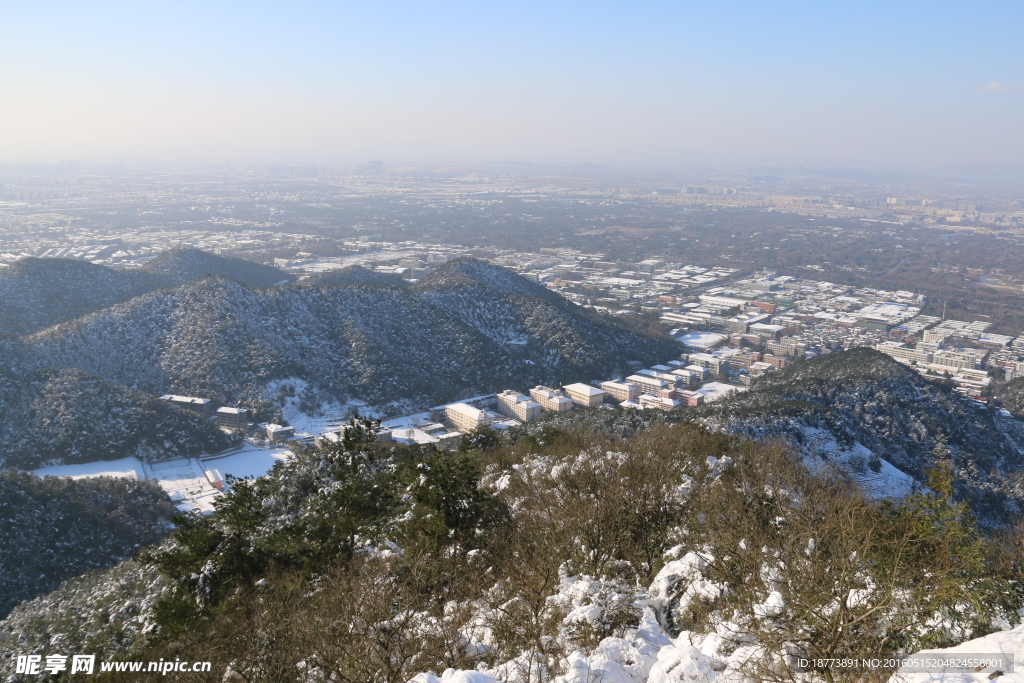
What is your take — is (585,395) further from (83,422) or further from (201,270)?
(201,270)

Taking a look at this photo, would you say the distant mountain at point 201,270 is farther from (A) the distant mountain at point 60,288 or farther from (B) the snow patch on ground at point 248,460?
(B) the snow patch on ground at point 248,460

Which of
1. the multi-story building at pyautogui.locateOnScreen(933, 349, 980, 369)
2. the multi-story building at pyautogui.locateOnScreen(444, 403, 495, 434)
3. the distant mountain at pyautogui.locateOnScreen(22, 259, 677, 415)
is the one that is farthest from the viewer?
the multi-story building at pyautogui.locateOnScreen(933, 349, 980, 369)

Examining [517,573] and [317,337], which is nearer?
[517,573]

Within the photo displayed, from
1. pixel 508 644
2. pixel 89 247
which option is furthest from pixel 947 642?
pixel 89 247

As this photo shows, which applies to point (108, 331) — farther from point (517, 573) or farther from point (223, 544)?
point (517, 573)

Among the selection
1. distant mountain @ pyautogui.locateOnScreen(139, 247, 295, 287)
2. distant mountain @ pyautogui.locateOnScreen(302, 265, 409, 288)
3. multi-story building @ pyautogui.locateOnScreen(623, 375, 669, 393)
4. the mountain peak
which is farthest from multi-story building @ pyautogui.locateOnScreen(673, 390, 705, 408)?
distant mountain @ pyautogui.locateOnScreen(139, 247, 295, 287)

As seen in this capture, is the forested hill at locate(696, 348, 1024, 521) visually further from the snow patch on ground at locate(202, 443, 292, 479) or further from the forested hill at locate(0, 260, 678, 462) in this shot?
the snow patch on ground at locate(202, 443, 292, 479)
